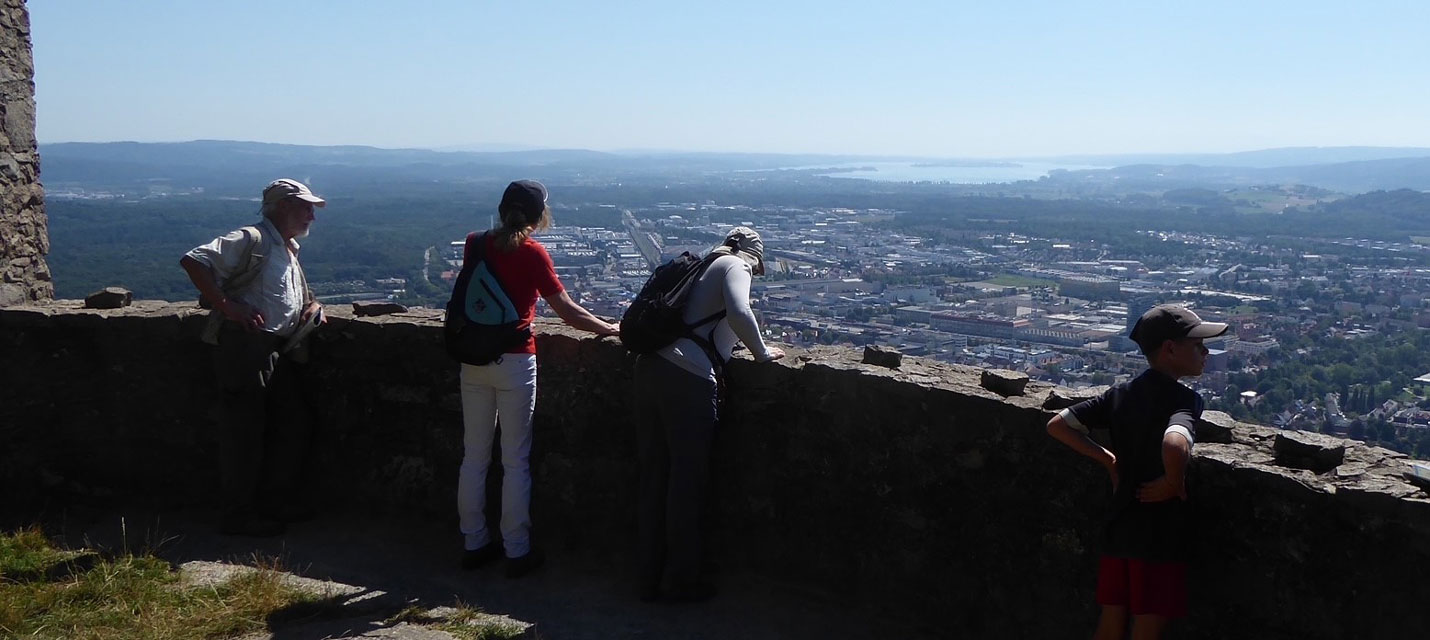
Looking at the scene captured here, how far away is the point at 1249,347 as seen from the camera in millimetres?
16062

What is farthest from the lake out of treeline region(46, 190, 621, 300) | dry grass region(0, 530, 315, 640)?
dry grass region(0, 530, 315, 640)

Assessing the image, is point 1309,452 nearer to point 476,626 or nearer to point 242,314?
point 476,626

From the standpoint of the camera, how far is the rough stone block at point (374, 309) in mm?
5387

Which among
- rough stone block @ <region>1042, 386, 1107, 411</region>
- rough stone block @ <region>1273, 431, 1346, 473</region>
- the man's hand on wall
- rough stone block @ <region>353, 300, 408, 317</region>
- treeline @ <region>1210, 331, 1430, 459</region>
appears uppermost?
the man's hand on wall

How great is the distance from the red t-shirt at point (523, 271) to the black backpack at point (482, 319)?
0.02m

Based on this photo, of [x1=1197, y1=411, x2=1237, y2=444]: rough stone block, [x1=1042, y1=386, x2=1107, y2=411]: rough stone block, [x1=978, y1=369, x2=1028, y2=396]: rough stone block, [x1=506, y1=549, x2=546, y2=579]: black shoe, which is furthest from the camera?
[x1=506, y1=549, x2=546, y2=579]: black shoe

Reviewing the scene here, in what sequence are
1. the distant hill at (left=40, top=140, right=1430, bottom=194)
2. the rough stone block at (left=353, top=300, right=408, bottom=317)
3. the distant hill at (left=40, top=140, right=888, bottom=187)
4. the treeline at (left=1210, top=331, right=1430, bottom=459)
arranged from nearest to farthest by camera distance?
1. the rough stone block at (left=353, top=300, right=408, bottom=317)
2. the treeline at (left=1210, top=331, right=1430, bottom=459)
3. the distant hill at (left=40, top=140, right=1430, bottom=194)
4. the distant hill at (left=40, top=140, right=888, bottom=187)

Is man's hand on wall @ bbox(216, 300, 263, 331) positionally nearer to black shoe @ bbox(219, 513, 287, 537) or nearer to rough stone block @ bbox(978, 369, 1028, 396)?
black shoe @ bbox(219, 513, 287, 537)

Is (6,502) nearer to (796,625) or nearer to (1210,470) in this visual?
(796,625)

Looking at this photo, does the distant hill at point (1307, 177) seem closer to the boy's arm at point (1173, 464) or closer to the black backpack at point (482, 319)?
the boy's arm at point (1173, 464)

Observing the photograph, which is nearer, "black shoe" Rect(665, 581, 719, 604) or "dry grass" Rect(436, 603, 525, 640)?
"dry grass" Rect(436, 603, 525, 640)

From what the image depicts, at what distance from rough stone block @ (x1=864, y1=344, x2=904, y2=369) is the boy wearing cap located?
1255mm

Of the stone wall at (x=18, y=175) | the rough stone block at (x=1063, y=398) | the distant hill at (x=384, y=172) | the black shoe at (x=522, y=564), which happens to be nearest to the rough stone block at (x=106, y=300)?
the stone wall at (x=18, y=175)

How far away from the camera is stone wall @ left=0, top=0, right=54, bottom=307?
18.5ft
